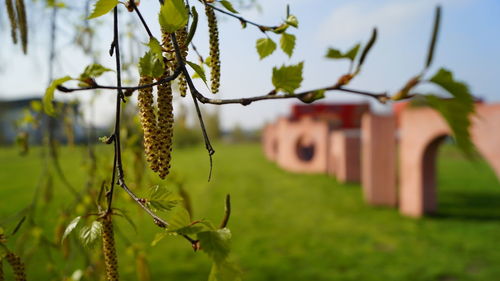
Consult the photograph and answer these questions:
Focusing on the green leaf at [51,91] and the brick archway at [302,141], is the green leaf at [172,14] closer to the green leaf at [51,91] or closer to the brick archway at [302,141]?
the green leaf at [51,91]

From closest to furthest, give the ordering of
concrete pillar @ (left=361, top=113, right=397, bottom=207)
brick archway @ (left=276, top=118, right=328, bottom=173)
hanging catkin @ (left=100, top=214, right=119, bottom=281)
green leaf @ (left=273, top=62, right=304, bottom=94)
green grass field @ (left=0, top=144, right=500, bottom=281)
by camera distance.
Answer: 1. green leaf @ (left=273, top=62, right=304, bottom=94)
2. hanging catkin @ (left=100, top=214, right=119, bottom=281)
3. green grass field @ (left=0, top=144, right=500, bottom=281)
4. concrete pillar @ (left=361, top=113, right=397, bottom=207)
5. brick archway @ (left=276, top=118, right=328, bottom=173)

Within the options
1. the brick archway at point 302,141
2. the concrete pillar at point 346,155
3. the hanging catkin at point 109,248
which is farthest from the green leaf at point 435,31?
the brick archway at point 302,141

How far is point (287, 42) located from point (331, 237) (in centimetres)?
544

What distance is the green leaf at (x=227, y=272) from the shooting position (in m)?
0.50

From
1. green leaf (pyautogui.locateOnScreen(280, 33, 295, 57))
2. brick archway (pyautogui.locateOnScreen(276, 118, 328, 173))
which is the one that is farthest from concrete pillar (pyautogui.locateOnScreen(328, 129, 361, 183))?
green leaf (pyautogui.locateOnScreen(280, 33, 295, 57))

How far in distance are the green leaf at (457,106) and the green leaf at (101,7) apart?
431 mm

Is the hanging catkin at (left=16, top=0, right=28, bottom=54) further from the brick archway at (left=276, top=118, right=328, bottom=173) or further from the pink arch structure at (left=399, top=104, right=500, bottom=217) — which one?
the brick archway at (left=276, top=118, right=328, bottom=173)

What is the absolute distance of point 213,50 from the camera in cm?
69

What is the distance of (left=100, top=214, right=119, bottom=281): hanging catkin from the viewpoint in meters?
0.69

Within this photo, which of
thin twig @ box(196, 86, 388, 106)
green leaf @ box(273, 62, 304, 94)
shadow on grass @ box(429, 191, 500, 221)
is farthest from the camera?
shadow on grass @ box(429, 191, 500, 221)

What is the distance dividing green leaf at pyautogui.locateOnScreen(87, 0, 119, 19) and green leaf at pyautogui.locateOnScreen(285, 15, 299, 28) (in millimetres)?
347

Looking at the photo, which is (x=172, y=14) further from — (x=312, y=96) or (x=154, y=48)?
(x=312, y=96)

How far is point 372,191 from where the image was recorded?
7.42 meters

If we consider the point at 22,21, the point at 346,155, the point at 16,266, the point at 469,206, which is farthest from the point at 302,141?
the point at 16,266
